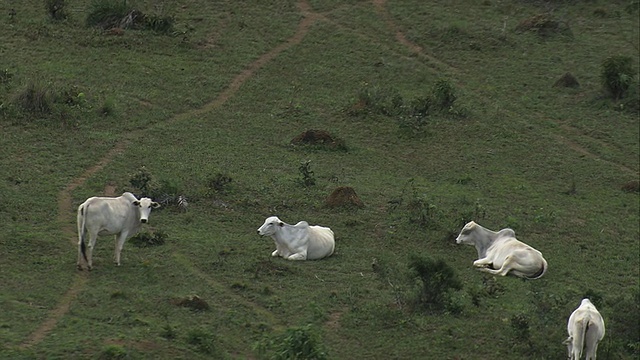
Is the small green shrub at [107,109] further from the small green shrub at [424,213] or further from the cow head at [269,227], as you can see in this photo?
the cow head at [269,227]

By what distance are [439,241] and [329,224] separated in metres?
2.24

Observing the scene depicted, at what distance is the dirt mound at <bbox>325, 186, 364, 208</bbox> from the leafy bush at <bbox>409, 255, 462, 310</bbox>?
579 cm

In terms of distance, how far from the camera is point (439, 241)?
23.8 meters

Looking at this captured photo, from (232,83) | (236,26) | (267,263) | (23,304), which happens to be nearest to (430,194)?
(267,263)

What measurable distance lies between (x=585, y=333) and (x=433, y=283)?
8.84ft

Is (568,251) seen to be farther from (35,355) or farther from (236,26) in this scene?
(236,26)

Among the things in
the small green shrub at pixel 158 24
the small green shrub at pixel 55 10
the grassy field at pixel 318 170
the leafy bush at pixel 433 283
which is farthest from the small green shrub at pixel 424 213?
the small green shrub at pixel 55 10

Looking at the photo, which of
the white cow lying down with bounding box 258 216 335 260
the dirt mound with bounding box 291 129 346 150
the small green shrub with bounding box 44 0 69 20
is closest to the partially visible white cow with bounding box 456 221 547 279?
the white cow lying down with bounding box 258 216 335 260

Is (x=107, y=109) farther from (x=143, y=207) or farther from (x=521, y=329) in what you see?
(x=521, y=329)

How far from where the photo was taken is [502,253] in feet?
73.8

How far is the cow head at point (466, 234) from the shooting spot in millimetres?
23078

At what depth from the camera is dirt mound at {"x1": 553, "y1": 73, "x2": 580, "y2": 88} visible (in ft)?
120

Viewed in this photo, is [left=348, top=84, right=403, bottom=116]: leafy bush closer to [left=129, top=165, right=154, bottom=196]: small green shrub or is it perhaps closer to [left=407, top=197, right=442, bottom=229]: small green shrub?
[left=407, top=197, right=442, bottom=229]: small green shrub

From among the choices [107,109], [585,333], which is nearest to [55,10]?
[107,109]
